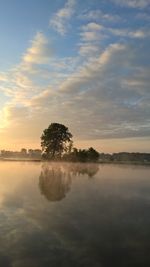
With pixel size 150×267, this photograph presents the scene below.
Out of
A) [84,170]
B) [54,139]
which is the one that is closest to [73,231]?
[84,170]

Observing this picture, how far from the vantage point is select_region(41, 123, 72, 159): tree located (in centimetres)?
11156

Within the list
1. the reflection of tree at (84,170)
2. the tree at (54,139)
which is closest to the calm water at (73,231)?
the reflection of tree at (84,170)

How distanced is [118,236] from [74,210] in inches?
239

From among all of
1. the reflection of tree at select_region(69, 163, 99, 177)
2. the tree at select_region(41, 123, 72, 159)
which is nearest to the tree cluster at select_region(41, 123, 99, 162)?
the tree at select_region(41, 123, 72, 159)

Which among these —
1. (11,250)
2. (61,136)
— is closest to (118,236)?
(11,250)

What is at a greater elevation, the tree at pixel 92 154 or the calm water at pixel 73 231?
the tree at pixel 92 154

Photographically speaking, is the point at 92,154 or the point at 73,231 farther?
the point at 92,154

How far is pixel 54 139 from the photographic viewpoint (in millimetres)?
111438

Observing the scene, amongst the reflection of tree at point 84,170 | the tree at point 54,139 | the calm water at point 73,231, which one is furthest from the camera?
the tree at point 54,139

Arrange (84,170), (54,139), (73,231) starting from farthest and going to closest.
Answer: (54,139)
(84,170)
(73,231)

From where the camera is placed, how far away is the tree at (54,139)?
11156 centimetres

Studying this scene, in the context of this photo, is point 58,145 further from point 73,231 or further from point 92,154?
point 73,231

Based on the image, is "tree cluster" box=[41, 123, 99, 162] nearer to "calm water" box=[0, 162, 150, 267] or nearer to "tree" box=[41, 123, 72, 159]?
"tree" box=[41, 123, 72, 159]

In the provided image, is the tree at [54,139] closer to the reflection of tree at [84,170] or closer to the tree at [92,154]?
the tree at [92,154]
